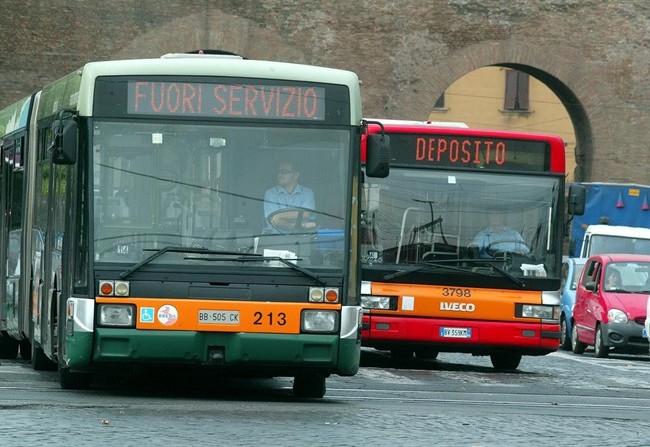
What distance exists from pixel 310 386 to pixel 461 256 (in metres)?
4.12

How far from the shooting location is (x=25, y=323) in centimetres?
1387

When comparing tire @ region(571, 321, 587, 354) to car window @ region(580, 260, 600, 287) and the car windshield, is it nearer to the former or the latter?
car window @ region(580, 260, 600, 287)

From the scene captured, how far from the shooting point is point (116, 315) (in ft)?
35.1

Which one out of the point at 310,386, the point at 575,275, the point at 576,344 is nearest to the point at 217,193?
the point at 310,386

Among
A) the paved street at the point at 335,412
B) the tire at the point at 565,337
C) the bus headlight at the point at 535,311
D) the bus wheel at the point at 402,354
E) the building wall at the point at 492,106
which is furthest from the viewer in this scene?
the building wall at the point at 492,106

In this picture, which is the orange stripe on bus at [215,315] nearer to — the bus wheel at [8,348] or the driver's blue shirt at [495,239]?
the driver's blue shirt at [495,239]

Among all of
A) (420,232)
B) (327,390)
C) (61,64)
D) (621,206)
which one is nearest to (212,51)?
(61,64)

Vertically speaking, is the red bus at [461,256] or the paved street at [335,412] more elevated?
the red bus at [461,256]

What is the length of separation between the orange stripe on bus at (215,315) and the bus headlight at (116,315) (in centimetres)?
3

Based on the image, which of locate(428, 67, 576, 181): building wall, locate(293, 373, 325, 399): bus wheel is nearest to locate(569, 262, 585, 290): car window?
locate(293, 373, 325, 399): bus wheel

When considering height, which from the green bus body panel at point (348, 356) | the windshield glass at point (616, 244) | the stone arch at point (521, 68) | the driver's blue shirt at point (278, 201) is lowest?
the green bus body panel at point (348, 356)

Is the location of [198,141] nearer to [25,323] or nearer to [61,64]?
[25,323]

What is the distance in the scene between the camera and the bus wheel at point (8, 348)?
54.3ft

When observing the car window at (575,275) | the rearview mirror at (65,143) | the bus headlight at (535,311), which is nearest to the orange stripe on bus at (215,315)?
the rearview mirror at (65,143)
